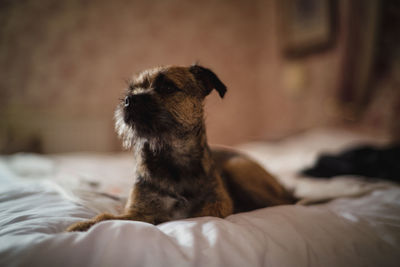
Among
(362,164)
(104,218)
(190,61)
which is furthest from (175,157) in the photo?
(190,61)

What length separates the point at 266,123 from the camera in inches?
225

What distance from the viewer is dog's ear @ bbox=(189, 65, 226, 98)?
1.43 metres

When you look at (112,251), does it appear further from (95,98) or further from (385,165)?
(95,98)

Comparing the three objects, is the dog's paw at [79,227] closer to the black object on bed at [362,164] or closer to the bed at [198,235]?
the bed at [198,235]

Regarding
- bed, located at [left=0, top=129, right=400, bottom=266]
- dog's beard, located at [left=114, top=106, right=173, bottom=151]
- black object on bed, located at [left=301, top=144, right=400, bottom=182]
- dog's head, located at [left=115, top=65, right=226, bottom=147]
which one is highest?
dog's head, located at [left=115, top=65, right=226, bottom=147]

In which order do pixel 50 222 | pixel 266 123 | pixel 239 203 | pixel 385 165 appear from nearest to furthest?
pixel 50 222 < pixel 239 203 < pixel 385 165 < pixel 266 123

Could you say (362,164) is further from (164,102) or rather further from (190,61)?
(190,61)

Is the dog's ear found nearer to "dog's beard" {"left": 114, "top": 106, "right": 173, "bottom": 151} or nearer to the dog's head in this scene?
the dog's head

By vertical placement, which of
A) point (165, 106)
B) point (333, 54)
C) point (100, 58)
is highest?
point (100, 58)

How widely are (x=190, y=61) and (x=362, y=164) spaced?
4008mm

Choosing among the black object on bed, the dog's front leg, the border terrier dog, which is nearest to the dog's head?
the border terrier dog

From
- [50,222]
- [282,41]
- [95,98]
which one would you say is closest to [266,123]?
[282,41]

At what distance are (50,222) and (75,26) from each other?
4600 mm

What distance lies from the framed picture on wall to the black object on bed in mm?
2514
